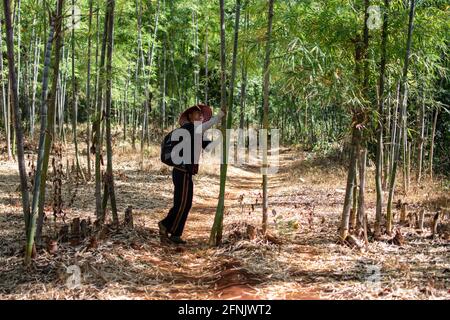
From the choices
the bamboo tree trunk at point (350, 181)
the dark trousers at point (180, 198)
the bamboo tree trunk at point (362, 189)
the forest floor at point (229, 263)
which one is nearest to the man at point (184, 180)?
the dark trousers at point (180, 198)

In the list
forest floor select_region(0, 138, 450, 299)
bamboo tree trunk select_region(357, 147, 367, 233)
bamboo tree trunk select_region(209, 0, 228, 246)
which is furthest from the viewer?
Result: bamboo tree trunk select_region(357, 147, 367, 233)

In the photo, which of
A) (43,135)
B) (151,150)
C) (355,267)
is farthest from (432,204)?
(151,150)

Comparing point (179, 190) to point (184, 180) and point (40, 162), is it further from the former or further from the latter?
point (40, 162)

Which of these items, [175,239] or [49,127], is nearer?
[49,127]

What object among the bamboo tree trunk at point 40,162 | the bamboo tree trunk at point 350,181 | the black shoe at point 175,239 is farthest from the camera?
the black shoe at point 175,239

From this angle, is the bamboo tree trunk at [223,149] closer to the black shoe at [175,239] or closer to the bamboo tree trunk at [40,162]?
the black shoe at [175,239]

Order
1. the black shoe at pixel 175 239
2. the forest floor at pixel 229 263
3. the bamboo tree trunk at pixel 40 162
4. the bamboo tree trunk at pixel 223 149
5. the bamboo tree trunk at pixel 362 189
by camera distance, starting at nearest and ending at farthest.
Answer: the forest floor at pixel 229 263, the bamboo tree trunk at pixel 40 162, the bamboo tree trunk at pixel 223 149, the bamboo tree trunk at pixel 362 189, the black shoe at pixel 175 239

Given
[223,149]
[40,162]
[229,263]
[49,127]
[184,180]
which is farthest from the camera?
[184,180]

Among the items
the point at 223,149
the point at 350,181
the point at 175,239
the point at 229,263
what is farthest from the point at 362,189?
the point at 175,239

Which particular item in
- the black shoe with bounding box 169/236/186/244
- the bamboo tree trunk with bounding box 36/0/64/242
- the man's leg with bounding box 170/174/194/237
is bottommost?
the black shoe with bounding box 169/236/186/244

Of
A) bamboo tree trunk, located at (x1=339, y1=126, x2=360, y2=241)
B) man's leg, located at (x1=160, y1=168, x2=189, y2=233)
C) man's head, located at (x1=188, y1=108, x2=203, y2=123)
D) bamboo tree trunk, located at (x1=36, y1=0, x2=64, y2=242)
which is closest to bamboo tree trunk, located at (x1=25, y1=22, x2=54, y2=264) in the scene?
bamboo tree trunk, located at (x1=36, y1=0, x2=64, y2=242)

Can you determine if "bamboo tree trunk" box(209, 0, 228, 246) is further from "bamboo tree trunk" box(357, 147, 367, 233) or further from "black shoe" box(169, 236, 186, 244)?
"bamboo tree trunk" box(357, 147, 367, 233)

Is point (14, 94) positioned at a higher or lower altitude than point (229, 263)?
higher
